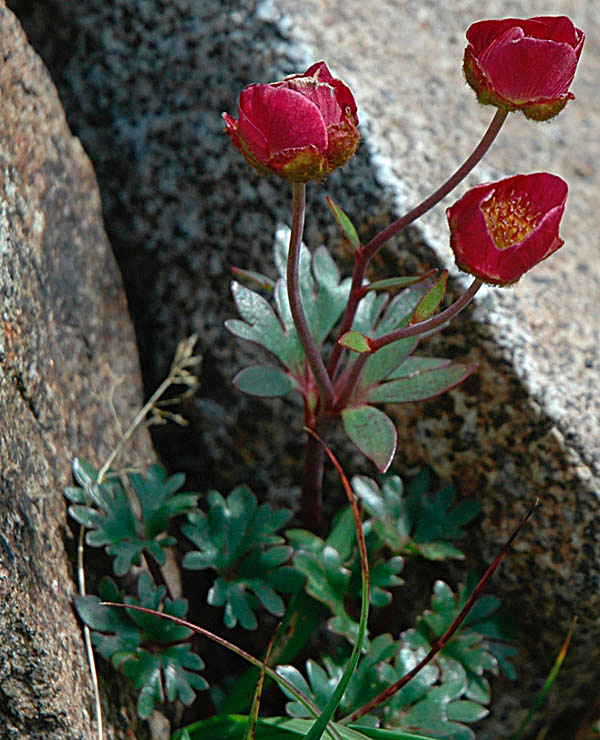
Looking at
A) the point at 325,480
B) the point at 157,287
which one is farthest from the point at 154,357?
the point at 325,480

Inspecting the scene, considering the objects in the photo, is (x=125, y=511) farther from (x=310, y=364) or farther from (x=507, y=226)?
(x=507, y=226)

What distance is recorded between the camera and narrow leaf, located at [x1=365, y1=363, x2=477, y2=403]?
1.57 metres

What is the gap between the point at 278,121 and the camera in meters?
1.16

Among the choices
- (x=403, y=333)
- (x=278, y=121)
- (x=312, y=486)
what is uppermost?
(x=278, y=121)

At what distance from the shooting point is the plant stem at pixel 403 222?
4.36 ft

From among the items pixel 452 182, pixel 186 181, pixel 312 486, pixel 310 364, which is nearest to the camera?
pixel 452 182

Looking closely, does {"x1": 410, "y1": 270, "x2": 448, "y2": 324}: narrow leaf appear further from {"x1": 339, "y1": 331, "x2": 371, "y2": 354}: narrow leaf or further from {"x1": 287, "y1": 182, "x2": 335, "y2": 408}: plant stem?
{"x1": 287, "y1": 182, "x2": 335, "y2": 408}: plant stem

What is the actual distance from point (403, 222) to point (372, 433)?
0.36 meters

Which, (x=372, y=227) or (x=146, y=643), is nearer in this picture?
(x=146, y=643)

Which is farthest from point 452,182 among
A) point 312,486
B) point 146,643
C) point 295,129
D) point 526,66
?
point 146,643

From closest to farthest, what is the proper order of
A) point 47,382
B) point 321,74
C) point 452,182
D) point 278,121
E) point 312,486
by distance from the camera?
point 278,121, point 321,74, point 452,182, point 47,382, point 312,486

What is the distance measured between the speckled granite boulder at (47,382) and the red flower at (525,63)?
87 centimetres

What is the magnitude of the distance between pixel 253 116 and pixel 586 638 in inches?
48.7

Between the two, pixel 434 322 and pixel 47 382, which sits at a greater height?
pixel 434 322
